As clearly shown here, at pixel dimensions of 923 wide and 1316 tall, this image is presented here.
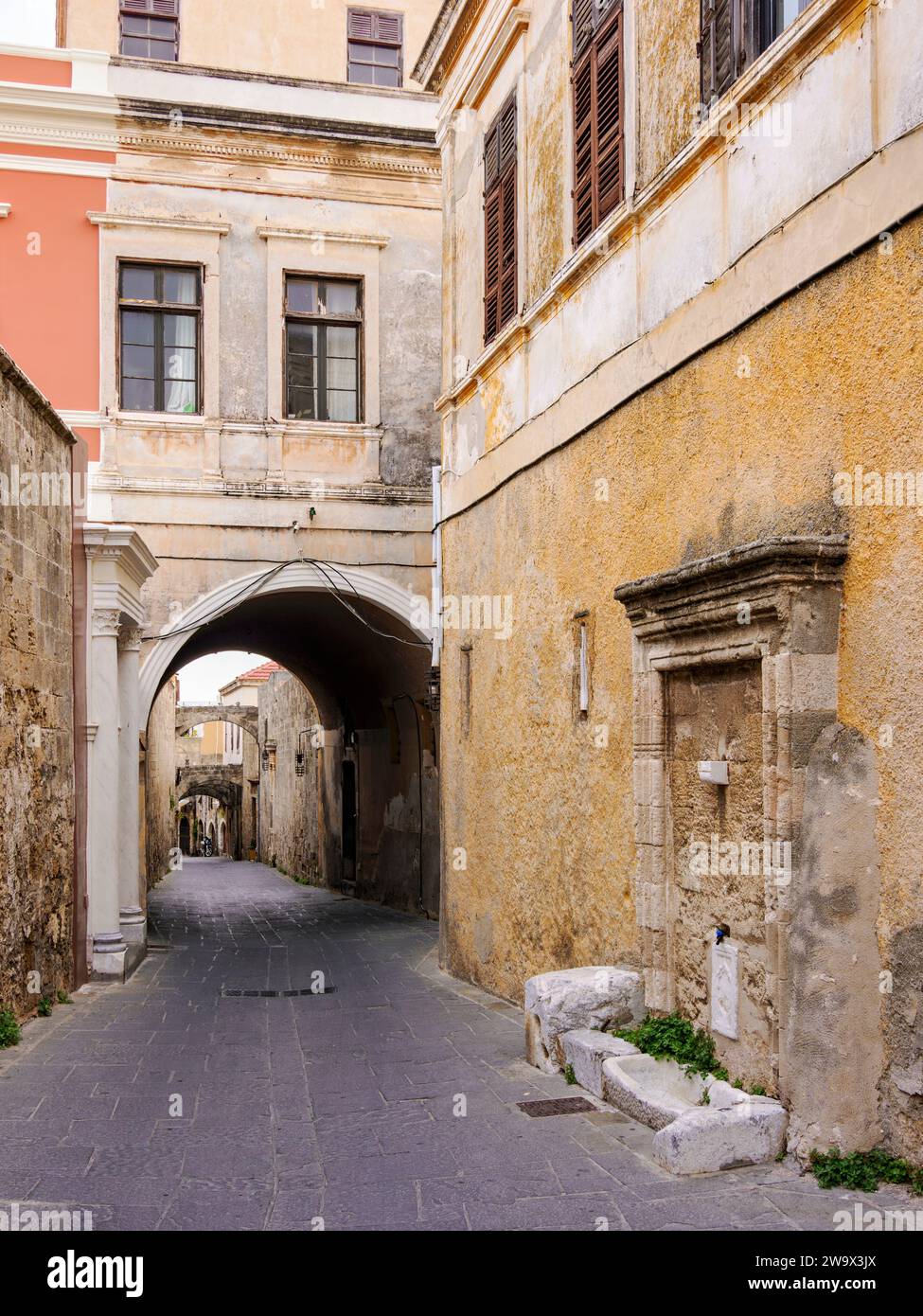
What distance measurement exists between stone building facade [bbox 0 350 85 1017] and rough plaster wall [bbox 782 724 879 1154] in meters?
5.28

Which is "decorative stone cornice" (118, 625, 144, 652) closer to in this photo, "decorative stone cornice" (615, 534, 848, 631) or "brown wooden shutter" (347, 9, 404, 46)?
"decorative stone cornice" (615, 534, 848, 631)

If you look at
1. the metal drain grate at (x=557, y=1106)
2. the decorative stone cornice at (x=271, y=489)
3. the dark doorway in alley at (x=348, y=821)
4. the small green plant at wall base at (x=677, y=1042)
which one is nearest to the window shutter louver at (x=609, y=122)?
the small green plant at wall base at (x=677, y=1042)

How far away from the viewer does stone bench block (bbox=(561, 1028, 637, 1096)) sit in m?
6.27

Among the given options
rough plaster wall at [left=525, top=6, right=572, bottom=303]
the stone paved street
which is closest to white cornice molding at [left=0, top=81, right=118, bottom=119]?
rough plaster wall at [left=525, top=6, right=572, bottom=303]

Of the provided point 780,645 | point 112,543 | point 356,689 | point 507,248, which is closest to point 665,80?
point 507,248

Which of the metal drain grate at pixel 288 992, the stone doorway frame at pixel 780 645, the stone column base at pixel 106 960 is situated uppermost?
the stone doorway frame at pixel 780 645

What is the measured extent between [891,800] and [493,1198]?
7.05 feet

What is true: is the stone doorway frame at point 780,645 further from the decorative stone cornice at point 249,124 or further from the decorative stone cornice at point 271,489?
the decorative stone cornice at point 249,124

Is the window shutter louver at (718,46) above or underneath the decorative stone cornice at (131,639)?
above

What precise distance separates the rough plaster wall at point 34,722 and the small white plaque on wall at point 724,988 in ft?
15.3

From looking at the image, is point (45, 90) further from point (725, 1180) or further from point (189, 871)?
point (189, 871)

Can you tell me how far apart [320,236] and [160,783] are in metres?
15.1

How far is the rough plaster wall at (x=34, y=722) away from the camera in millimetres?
8258

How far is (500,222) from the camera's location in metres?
10.0
